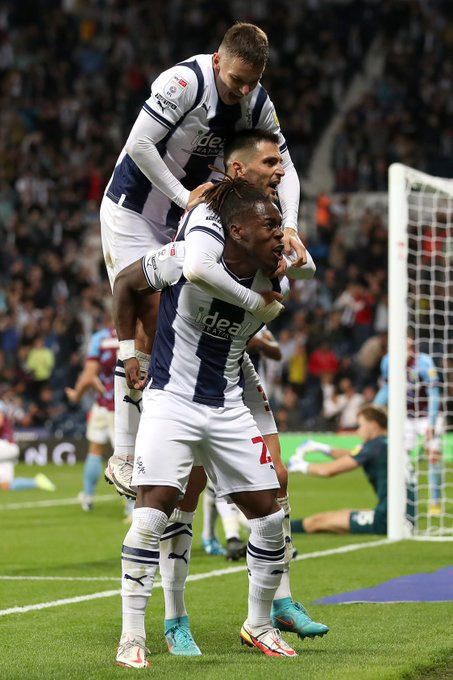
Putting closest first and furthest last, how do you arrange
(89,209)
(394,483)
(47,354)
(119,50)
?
(394,483)
(47,354)
(89,209)
(119,50)

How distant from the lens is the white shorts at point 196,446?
19.1ft

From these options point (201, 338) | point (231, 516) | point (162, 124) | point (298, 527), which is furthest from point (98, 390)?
point (201, 338)

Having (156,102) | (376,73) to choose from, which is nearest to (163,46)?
(376,73)

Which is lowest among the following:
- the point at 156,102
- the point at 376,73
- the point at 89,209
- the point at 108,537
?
the point at 108,537

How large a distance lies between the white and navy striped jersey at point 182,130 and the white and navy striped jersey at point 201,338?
0.78 meters

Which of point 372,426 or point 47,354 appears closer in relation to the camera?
point 372,426

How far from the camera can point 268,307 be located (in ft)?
19.6

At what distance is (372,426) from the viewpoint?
12828mm

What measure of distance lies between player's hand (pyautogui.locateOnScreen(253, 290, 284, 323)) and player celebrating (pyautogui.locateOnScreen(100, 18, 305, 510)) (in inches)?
12.9

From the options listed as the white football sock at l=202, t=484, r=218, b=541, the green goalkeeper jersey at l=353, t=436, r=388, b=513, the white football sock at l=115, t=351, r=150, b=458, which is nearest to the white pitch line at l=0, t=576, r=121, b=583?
the white football sock at l=202, t=484, r=218, b=541

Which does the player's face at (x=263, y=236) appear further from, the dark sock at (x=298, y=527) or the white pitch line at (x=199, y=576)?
the dark sock at (x=298, y=527)

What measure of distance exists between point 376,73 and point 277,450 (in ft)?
78.8

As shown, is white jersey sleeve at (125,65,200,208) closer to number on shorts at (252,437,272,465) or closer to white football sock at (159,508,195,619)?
number on shorts at (252,437,272,465)

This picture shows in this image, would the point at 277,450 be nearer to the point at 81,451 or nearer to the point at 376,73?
the point at 81,451
